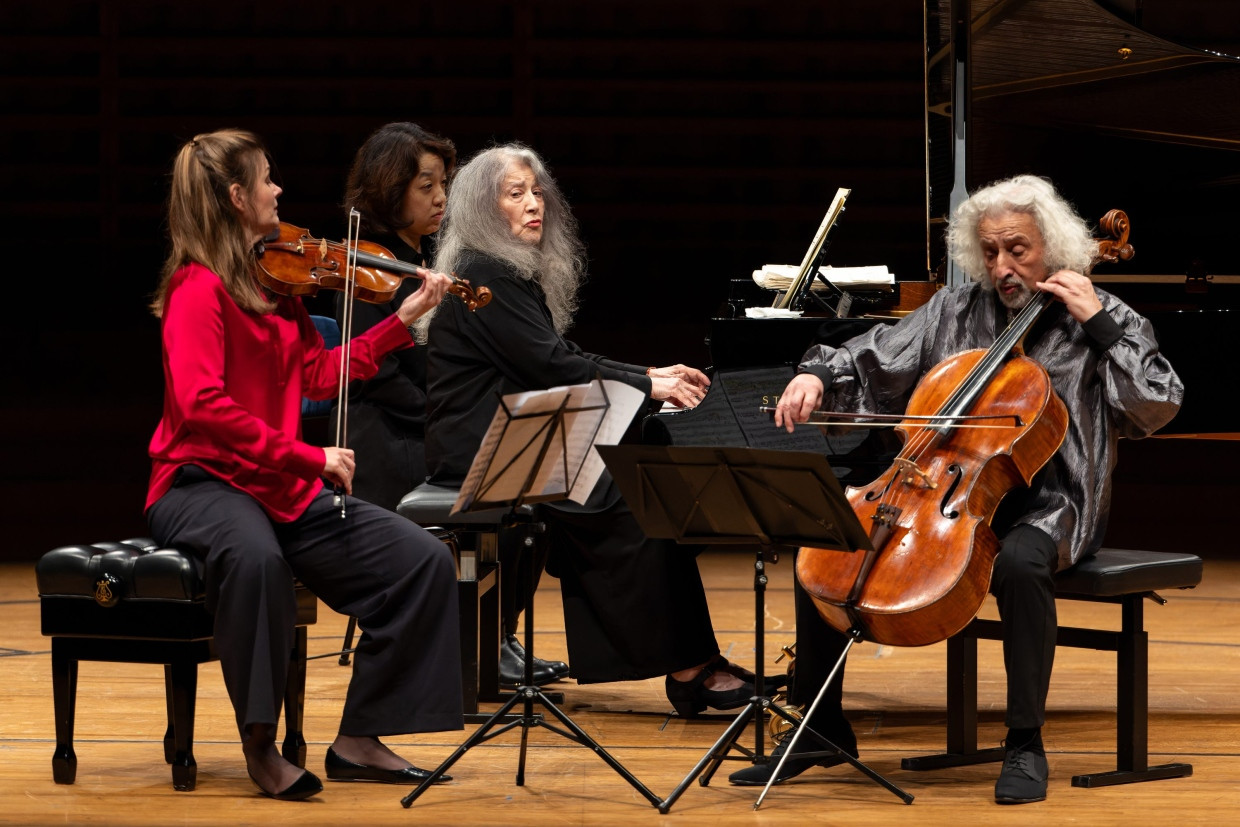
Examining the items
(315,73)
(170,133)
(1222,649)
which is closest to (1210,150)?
(1222,649)

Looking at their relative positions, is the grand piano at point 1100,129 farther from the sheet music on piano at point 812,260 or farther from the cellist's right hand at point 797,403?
the cellist's right hand at point 797,403

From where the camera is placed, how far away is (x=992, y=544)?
2.68 m

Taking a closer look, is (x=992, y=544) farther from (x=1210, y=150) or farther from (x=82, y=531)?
(x=82, y=531)

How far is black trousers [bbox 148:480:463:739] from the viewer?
2.71m

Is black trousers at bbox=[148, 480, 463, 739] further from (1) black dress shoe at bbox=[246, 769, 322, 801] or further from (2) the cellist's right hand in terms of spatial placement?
(2) the cellist's right hand

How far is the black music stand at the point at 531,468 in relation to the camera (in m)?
2.59

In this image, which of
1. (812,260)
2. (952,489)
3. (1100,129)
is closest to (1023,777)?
(952,489)

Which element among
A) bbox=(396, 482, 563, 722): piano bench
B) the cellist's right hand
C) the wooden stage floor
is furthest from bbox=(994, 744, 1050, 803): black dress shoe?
bbox=(396, 482, 563, 722): piano bench

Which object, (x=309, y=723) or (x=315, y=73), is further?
(x=315, y=73)

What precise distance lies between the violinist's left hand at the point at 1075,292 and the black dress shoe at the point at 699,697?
3.72 ft

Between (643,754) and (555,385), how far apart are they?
84 cm

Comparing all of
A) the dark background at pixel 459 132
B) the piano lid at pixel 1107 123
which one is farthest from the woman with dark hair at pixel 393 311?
the dark background at pixel 459 132

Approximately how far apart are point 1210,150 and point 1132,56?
32 cm

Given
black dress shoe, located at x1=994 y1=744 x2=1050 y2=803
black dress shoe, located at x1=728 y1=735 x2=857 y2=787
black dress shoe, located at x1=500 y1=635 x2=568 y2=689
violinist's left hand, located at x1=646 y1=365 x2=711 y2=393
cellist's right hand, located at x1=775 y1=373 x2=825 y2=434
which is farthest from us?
black dress shoe, located at x1=500 y1=635 x2=568 y2=689
